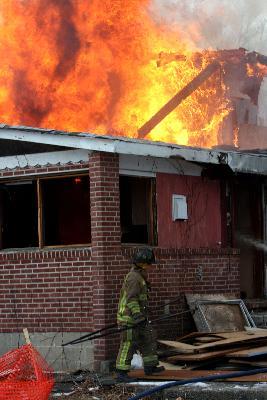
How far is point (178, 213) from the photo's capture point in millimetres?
14398

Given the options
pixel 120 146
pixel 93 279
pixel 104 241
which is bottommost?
pixel 93 279

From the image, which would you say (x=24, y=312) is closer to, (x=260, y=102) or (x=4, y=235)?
(x=4, y=235)

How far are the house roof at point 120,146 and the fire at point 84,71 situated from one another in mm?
6039

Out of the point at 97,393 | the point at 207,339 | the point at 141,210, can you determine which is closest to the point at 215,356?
the point at 207,339

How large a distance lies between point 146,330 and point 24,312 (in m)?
3.00

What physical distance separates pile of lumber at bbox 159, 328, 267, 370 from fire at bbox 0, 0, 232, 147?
8.56m

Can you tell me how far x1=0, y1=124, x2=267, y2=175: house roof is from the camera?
12664 mm

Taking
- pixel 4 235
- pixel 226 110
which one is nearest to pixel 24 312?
pixel 4 235

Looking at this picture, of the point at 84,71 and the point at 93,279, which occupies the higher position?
the point at 84,71

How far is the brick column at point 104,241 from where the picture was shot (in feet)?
42.2

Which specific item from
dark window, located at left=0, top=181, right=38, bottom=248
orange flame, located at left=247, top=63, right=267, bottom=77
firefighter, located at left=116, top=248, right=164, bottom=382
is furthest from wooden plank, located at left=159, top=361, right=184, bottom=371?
orange flame, located at left=247, top=63, right=267, bottom=77

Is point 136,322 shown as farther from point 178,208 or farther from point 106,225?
point 178,208

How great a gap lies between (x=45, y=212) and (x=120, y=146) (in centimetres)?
198

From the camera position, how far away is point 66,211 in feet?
47.1
